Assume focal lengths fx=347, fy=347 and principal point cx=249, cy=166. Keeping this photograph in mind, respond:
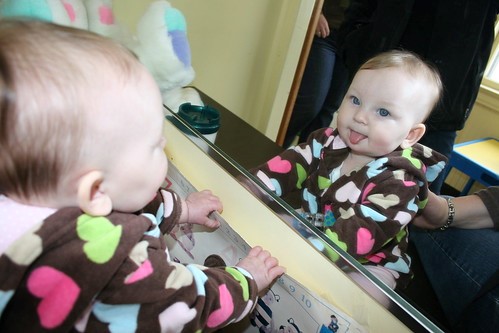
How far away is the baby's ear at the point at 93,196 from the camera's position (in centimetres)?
29

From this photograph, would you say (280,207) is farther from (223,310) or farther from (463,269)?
(463,269)

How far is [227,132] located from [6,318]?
418 millimetres

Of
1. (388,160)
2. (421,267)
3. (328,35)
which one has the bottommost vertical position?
(421,267)

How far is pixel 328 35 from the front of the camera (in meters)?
0.65

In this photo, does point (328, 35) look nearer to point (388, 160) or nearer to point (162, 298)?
point (388, 160)

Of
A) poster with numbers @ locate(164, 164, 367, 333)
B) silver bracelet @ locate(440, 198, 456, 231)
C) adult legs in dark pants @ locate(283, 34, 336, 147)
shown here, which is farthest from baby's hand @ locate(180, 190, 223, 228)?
silver bracelet @ locate(440, 198, 456, 231)

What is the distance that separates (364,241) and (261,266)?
132 millimetres

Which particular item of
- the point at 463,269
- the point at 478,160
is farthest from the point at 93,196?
the point at 478,160

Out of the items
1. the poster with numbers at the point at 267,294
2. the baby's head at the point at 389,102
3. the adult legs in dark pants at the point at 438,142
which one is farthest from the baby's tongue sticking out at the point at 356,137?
the poster with numbers at the point at 267,294

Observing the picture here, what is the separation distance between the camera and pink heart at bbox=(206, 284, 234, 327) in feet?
1.19

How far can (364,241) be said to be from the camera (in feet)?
1.39

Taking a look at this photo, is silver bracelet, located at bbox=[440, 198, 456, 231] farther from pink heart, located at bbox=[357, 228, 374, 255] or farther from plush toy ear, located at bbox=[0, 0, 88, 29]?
plush toy ear, located at bbox=[0, 0, 88, 29]

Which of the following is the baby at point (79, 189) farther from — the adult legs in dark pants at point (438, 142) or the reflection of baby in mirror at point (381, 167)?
the adult legs in dark pants at point (438, 142)

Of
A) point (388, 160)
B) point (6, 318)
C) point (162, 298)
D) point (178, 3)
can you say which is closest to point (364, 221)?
point (388, 160)
